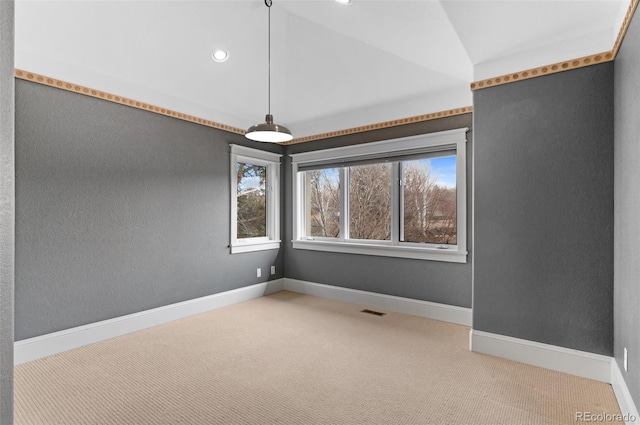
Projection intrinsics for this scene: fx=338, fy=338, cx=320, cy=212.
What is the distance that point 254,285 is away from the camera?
15.7 ft

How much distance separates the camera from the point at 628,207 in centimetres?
199

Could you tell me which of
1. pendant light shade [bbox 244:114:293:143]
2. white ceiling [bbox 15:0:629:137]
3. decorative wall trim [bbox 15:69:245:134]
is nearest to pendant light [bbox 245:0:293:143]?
pendant light shade [bbox 244:114:293:143]

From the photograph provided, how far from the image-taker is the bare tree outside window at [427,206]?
3857 mm

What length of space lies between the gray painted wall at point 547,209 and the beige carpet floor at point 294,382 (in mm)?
418

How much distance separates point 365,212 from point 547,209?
2.26 m

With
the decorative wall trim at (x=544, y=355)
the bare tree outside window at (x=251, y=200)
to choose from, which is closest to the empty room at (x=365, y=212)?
the decorative wall trim at (x=544, y=355)

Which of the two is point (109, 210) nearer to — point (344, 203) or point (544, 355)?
point (344, 203)

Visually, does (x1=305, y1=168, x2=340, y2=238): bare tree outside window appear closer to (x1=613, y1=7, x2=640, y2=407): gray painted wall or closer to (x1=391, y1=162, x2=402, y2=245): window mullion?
(x1=391, y1=162, x2=402, y2=245): window mullion

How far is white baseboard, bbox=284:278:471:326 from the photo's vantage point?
146 inches

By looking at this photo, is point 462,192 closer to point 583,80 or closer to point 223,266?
point 583,80

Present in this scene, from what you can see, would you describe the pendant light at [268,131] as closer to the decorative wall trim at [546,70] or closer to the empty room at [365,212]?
the empty room at [365,212]

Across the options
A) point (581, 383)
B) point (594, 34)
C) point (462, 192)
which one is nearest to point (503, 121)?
point (594, 34)

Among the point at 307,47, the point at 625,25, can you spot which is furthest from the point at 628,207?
the point at 307,47

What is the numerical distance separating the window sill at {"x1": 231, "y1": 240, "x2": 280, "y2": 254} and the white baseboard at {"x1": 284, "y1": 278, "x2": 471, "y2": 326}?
0.60 meters
